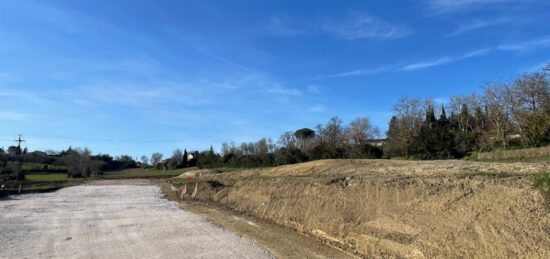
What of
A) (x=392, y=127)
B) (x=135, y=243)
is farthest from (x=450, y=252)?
(x=392, y=127)

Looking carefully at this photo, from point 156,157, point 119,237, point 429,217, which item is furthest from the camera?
point 156,157

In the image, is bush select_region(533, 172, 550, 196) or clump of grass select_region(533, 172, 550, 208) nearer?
clump of grass select_region(533, 172, 550, 208)

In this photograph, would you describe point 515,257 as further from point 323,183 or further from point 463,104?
point 463,104

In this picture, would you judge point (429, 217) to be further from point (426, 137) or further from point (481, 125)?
point (481, 125)

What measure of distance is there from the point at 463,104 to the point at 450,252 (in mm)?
78480

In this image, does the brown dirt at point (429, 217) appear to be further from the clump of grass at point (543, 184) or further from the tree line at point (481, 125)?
the tree line at point (481, 125)

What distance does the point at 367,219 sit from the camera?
11.8 meters

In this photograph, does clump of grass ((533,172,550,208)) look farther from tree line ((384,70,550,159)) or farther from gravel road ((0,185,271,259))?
tree line ((384,70,550,159))

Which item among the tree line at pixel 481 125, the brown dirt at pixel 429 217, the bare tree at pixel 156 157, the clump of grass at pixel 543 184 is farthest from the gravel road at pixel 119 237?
the bare tree at pixel 156 157

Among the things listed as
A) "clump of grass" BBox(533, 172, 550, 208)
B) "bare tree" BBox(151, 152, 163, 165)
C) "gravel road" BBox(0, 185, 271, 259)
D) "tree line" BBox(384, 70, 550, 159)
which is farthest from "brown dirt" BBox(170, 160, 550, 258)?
"bare tree" BBox(151, 152, 163, 165)

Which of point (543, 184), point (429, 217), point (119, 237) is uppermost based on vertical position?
point (543, 184)

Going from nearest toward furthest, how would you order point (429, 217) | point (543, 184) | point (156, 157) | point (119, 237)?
point (543, 184) → point (429, 217) → point (119, 237) → point (156, 157)

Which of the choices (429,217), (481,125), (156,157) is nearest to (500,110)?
(481,125)

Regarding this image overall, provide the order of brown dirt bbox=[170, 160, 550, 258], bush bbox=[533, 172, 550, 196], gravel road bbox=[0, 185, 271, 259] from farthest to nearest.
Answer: gravel road bbox=[0, 185, 271, 259], bush bbox=[533, 172, 550, 196], brown dirt bbox=[170, 160, 550, 258]
